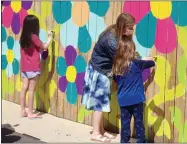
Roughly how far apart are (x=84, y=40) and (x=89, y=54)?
0.20m

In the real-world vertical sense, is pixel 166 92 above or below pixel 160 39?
below

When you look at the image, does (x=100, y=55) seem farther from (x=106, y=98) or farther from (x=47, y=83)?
(x=47, y=83)

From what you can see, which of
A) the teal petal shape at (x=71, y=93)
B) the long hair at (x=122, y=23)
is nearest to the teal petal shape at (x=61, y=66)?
the teal petal shape at (x=71, y=93)

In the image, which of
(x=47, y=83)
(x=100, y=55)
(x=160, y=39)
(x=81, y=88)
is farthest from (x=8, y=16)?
(x=160, y=39)

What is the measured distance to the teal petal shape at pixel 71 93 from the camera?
6150 millimetres

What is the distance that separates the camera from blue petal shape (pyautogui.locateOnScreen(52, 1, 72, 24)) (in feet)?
19.9

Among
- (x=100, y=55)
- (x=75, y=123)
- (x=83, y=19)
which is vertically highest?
(x=83, y=19)

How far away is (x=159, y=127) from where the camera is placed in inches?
205

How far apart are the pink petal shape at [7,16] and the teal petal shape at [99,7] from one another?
1.78 metres

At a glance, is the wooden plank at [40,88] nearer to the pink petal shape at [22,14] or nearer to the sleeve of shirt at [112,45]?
the pink petal shape at [22,14]

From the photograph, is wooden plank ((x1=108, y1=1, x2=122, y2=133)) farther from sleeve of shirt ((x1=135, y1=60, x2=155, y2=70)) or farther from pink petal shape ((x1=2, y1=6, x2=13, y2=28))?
pink petal shape ((x1=2, y1=6, x2=13, y2=28))

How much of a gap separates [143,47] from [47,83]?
184cm

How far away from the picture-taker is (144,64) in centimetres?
482

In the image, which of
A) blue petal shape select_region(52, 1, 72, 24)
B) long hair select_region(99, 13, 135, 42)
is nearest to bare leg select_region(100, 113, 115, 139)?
long hair select_region(99, 13, 135, 42)
